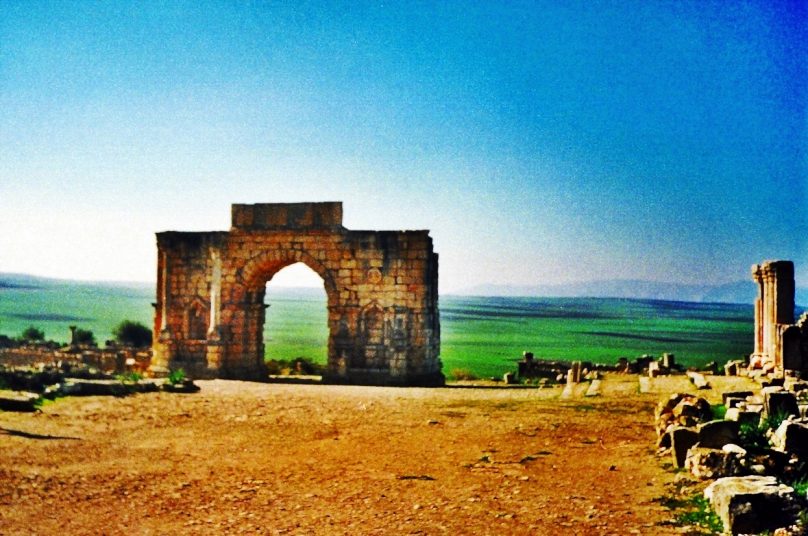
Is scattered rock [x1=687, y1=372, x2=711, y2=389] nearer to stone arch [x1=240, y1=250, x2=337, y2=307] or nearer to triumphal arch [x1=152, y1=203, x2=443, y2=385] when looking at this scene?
triumphal arch [x1=152, y1=203, x2=443, y2=385]

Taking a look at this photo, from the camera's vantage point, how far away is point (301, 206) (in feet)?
66.6

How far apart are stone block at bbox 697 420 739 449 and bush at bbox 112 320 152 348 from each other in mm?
36500

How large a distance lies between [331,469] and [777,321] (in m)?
12.1

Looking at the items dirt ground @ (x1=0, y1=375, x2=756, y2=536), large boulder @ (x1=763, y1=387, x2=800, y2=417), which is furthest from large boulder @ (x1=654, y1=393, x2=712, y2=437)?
large boulder @ (x1=763, y1=387, x2=800, y2=417)

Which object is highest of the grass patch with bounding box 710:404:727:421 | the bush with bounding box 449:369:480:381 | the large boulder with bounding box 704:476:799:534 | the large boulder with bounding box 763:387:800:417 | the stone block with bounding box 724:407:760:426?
the large boulder with bounding box 763:387:800:417

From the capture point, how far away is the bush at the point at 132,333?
1588 inches

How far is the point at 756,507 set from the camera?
17.4 ft

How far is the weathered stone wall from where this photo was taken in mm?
13466

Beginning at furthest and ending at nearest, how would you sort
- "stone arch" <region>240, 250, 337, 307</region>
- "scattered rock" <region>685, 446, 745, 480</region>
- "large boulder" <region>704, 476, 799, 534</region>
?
"stone arch" <region>240, 250, 337, 307</region> < "scattered rock" <region>685, 446, 745, 480</region> < "large boulder" <region>704, 476, 799, 534</region>

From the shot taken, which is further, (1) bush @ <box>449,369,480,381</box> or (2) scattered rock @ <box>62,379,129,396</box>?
(1) bush @ <box>449,369,480,381</box>

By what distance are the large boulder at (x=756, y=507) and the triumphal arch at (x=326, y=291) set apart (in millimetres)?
14083

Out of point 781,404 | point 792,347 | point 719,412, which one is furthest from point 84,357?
point 781,404

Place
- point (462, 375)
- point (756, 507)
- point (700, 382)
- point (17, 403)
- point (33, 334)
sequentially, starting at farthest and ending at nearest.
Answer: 1. point (33, 334)
2. point (462, 375)
3. point (700, 382)
4. point (17, 403)
5. point (756, 507)

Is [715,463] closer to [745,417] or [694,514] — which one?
[694,514]
